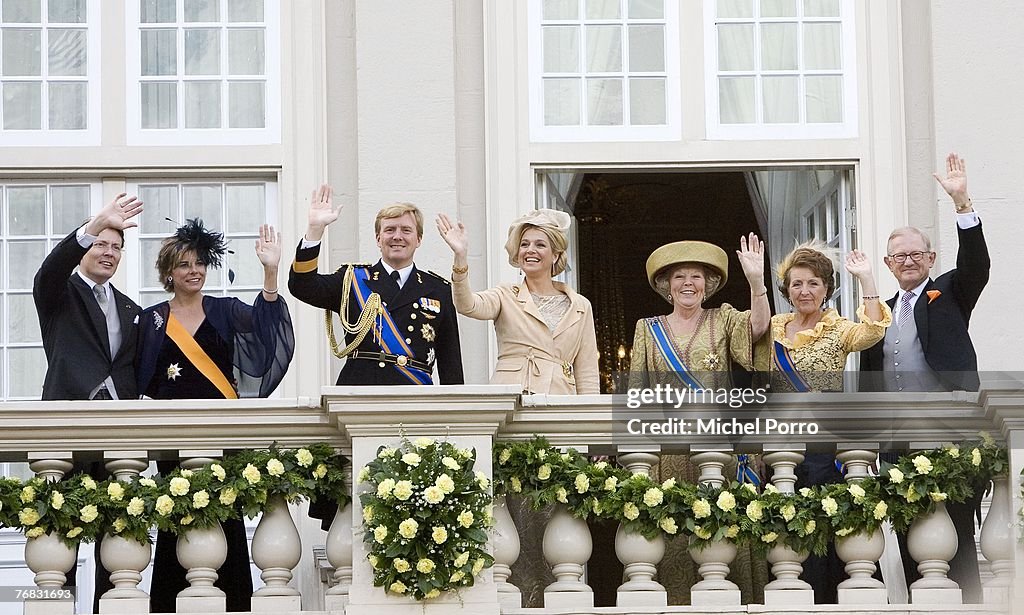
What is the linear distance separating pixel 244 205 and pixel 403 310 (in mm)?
2418

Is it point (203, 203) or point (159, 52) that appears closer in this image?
point (203, 203)

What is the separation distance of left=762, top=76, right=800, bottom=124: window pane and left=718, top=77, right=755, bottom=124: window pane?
0.09 m

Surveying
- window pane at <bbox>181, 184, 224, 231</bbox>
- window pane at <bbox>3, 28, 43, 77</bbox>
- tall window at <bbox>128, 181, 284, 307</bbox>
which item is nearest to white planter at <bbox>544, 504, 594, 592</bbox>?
tall window at <bbox>128, 181, 284, 307</bbox>

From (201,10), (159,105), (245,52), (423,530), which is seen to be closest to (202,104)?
(159,105)

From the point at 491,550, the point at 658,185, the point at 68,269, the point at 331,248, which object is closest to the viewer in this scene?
the point at 491,550

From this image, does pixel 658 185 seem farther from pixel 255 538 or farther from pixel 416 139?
pixel 255 538

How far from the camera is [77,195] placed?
1127 cm

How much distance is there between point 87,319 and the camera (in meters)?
9.03

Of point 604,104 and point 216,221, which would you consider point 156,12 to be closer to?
point 216,221

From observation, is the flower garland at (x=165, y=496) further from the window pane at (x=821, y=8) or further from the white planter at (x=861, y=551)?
the window pane at (x=821, y=8)

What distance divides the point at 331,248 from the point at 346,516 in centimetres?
313

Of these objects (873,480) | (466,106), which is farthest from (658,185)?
(873,480)

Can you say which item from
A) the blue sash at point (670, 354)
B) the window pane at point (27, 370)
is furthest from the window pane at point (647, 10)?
the window pane at point (27, 370)

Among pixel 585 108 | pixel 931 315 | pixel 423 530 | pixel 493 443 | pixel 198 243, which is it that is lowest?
pixel 423 530
